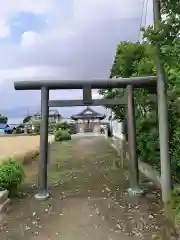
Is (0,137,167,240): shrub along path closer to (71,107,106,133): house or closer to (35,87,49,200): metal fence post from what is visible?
(35,87,49,200): metal fence post

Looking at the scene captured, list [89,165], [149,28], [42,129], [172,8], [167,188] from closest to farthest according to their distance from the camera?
[172,8] → [149,28] → [167,188] → [42,129] → [89,165]

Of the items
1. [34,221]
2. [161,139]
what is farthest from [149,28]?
[34,221]

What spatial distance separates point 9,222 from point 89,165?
23.1ft

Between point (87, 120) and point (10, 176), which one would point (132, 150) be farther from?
point (87, 120)

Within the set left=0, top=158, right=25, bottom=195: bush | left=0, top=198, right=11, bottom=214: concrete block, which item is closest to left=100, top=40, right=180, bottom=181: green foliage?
left=0, top=158, right=25, bottom=195: bush

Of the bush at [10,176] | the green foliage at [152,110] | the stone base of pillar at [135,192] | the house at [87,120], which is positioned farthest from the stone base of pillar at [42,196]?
the house at [87,120]

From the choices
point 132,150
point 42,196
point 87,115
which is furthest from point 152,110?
point 87,115

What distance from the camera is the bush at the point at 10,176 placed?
7299 mm

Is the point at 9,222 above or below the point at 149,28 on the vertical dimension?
below

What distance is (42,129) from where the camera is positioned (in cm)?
800

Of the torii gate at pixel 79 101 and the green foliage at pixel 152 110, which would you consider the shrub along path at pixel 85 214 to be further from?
the green foliage at pixel 152 110

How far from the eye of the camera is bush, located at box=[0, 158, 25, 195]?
7299 mm

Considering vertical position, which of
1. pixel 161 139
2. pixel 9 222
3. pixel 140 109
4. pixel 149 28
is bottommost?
pixel 9 222

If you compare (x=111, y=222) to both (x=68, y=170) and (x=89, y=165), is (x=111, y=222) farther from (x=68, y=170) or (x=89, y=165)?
(x=89, y=165)
